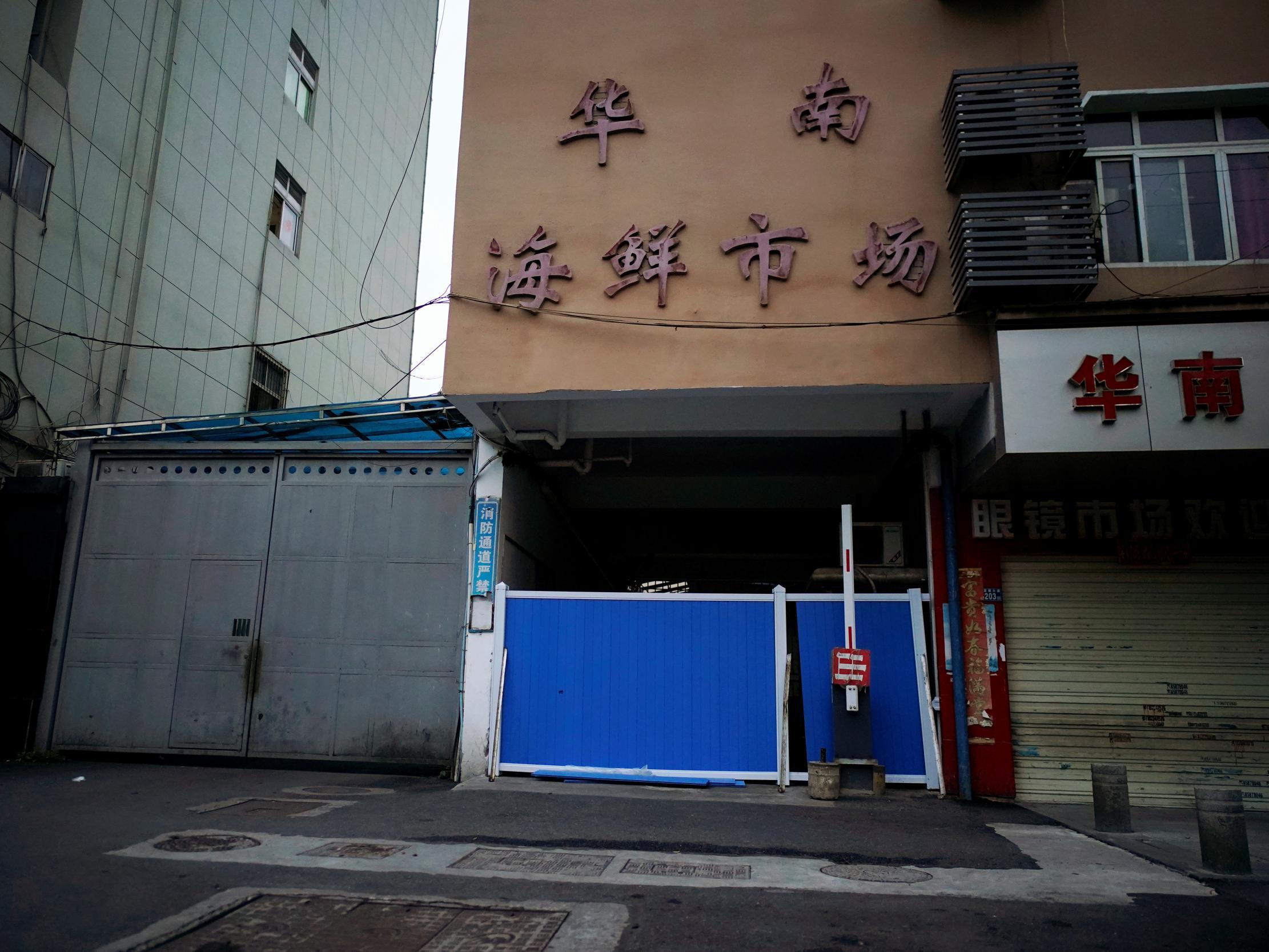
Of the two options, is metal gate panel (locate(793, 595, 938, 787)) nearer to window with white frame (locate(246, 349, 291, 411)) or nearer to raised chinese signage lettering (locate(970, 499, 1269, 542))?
raised chinese signage lettering (locate(970, 499, 1269, 542))

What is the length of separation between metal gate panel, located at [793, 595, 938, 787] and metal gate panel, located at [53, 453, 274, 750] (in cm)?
701

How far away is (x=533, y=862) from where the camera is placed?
5.83 m

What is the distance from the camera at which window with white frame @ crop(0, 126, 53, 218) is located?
10.9m

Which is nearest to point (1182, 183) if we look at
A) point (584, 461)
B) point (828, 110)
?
point (828, 110)

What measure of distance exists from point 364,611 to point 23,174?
7.52 meters

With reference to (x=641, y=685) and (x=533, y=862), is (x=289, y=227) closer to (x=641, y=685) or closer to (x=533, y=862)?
(x=641, y=685)

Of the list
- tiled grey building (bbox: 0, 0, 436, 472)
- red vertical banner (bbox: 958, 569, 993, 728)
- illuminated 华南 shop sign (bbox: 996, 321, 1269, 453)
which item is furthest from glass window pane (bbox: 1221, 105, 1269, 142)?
tiled grey building (bbox: 0, 0, 436, 472)

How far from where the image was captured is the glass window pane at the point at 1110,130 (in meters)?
9.35

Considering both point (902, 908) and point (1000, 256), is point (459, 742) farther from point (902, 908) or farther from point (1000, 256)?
point (1000, 256)

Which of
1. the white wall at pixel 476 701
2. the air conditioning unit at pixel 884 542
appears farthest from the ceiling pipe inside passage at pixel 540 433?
the air conditioning unit at pixel 884 542

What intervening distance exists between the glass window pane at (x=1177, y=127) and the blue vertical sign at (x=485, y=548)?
8410 mm

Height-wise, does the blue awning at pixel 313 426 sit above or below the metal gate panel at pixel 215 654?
above

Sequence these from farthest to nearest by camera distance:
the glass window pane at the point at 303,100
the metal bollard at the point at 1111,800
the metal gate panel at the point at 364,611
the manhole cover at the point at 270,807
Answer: the glass window pane at the point at 303,100 → the metal gate panel at the point at 364,611 → the metal bollard at the point at 1111,800 → the manhole cover at the point at 270,807

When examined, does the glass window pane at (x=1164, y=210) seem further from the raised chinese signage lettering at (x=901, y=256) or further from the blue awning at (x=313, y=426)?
the blue awning at (x=313, y=426)
